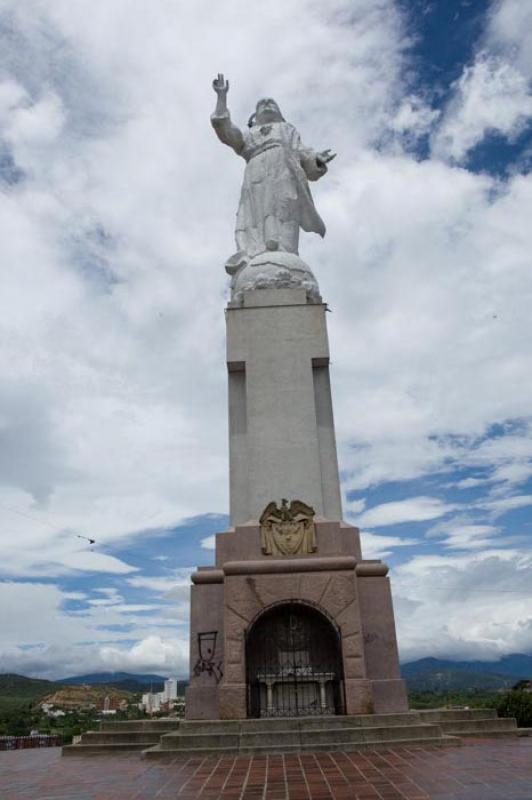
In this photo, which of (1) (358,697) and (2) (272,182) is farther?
(2) (272,182)

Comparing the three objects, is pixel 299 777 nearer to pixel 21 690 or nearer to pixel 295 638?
pixel 295 638

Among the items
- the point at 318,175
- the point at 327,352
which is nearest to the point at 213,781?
the point at 327,352

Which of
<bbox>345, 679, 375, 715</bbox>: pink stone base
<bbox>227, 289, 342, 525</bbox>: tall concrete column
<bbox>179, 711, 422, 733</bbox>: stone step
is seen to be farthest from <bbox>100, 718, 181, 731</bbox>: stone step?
<bbox>227, 289, 342, 525</bbox>: tall concrete column

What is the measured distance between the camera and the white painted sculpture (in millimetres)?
16703

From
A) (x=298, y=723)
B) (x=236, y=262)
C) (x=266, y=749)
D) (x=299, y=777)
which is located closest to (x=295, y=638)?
(x=298, y=723)

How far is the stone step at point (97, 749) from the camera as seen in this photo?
11367mm

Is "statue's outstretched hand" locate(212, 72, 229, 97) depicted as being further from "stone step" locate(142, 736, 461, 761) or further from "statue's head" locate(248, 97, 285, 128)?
"stone step" locate(142, 736, 461, 761)

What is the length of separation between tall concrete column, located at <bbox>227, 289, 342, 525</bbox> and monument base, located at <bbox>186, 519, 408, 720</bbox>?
1.50 m

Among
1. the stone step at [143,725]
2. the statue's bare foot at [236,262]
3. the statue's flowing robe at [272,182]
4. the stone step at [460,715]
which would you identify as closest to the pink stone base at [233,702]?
the stone step at [143,725]

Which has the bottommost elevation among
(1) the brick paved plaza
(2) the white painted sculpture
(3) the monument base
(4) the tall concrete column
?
(1) the brick paved plaza

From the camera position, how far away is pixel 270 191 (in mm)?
17703

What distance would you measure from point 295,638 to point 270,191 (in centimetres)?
1138

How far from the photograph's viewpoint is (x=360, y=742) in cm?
959

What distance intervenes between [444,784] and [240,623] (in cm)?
555
